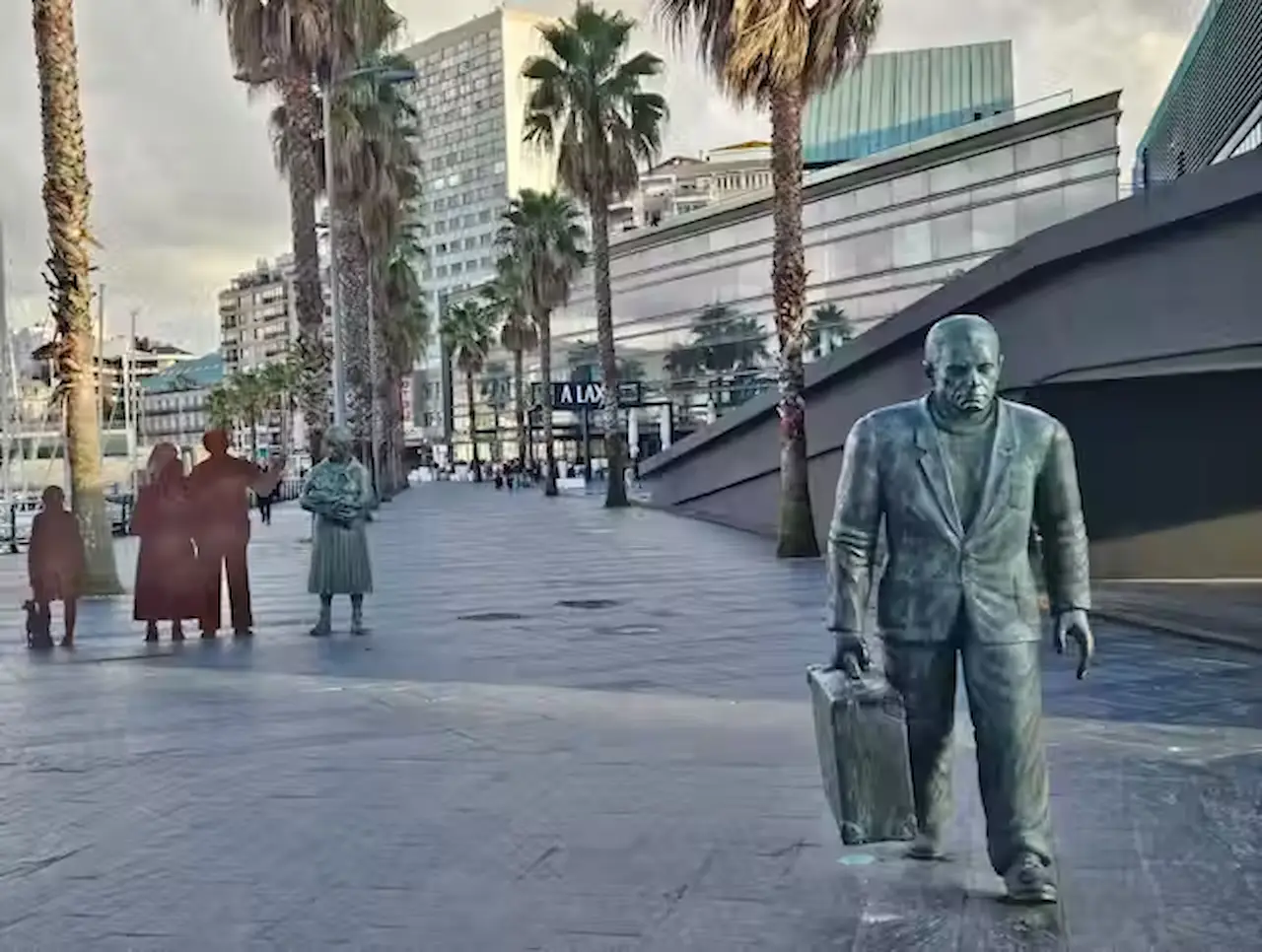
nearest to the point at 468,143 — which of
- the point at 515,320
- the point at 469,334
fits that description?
the point at 469,334

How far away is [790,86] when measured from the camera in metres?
19.7

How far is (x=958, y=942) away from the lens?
436 cm

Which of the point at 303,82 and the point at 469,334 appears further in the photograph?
the point at 469,334

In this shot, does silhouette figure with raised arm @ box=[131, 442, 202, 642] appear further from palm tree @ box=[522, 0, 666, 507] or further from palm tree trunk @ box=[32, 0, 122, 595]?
palm tree @ box=[522, 0, 666, 507]

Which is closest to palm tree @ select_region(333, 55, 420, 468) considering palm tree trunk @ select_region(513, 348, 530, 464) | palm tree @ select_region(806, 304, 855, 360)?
palm tree @ select_region(806, 304, 855, 360)

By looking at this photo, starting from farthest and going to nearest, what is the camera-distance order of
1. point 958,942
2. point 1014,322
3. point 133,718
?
point 1014,322, point 133,718, point 958,942

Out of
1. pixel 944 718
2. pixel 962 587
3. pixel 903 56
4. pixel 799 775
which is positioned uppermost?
pixel 903 56

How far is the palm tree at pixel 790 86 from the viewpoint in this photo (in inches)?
765

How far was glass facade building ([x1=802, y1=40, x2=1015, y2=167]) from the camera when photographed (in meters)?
80.4

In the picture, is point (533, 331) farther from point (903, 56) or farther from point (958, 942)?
point (958, 942)

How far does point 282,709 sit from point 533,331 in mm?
67917

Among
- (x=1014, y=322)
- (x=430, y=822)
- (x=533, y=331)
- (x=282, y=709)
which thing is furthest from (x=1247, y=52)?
(x=533, y=331)

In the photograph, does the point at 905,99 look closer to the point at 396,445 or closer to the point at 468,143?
the point at 396,445

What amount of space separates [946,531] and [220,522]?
9.16 m
